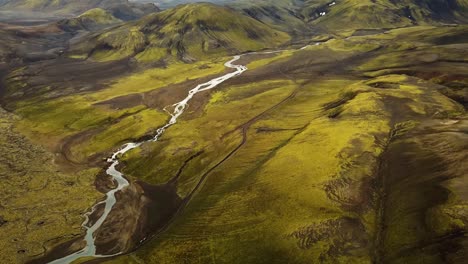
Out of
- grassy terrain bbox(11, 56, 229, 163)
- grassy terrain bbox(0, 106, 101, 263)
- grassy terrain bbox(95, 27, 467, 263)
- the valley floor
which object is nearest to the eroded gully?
the valley floor

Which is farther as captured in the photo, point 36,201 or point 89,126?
point 89,126

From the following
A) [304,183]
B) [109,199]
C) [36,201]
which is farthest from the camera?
[109,199]

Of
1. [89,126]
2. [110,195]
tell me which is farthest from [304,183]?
[89,126]

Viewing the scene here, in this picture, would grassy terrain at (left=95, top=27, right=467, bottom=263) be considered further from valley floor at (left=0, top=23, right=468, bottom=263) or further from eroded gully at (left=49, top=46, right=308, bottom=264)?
eroded gully at (left=49, top=46, right=308, bottom=264)

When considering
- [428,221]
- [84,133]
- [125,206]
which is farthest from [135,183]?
[428,221]

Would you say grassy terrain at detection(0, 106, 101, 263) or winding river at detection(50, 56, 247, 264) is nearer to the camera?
winding river at detection(50, 56, 247, 264)

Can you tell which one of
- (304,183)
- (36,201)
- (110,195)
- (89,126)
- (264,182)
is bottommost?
(110,195)

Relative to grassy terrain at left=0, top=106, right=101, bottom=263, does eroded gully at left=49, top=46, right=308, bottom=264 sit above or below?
below

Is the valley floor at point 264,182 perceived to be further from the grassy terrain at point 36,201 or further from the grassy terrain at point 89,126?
the grassy terrain at point 89,126

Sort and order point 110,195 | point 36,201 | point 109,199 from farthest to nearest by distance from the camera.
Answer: point 110,195 → point 109,199 → point 36,201

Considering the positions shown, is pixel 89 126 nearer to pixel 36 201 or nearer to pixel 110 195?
pixel 110 195

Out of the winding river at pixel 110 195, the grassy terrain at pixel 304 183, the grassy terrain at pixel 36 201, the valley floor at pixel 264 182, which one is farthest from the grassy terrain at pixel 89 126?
the grassy terrain at pixel 304 183
